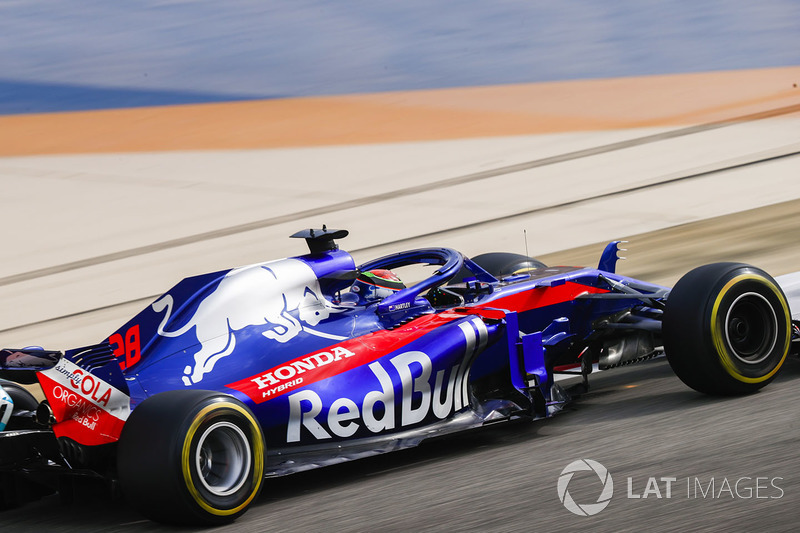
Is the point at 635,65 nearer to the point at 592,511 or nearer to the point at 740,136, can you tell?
the point at 740,136

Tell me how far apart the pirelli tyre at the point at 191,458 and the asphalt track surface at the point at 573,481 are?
169mm

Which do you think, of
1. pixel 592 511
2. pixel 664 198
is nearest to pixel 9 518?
pixel 592 511

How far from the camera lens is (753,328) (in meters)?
6.48

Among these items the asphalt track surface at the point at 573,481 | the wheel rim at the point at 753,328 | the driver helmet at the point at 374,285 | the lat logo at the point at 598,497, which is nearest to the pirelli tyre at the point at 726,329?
the wheel rim at the point at 753,328

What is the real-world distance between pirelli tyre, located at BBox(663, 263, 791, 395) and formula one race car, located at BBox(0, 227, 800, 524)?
0.01 metres

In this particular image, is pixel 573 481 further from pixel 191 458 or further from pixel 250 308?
pixel 250 308

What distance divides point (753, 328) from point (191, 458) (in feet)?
11.7

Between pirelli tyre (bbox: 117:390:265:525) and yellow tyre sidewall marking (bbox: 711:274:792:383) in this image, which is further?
yellow tyre sidewall marking (bbox: 711:274:792:383)

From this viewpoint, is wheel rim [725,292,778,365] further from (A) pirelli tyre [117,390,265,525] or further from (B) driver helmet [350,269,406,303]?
(A) pirelli tyre [117,390,265,525]

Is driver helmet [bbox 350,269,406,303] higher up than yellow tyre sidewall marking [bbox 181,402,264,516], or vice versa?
driver helmet [bbox 350,269,406,303]

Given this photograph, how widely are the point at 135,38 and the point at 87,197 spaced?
14424 mm

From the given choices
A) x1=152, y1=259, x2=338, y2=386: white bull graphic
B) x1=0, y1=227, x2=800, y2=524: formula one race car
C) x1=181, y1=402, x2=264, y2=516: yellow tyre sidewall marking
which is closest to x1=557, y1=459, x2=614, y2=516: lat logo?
x1=0, y1=227, x2=800, y2=524: formula one race car

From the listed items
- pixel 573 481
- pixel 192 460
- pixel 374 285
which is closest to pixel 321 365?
pixel 192 460

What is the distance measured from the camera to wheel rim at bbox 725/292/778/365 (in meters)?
6.36
